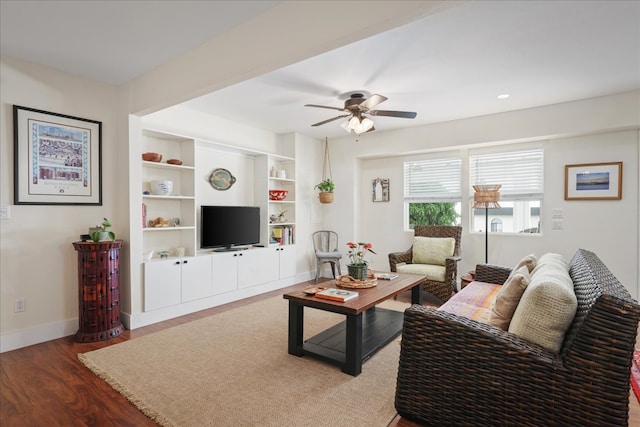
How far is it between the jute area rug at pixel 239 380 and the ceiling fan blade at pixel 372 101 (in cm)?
220

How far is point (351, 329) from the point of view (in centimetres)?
→ 247

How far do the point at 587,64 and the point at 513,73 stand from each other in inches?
22.7

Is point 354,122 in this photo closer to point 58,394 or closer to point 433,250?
point 433,250

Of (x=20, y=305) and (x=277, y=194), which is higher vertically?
(x=277, y=194)

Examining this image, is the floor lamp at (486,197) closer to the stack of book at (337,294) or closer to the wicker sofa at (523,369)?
the wicker sofa at (523,369)

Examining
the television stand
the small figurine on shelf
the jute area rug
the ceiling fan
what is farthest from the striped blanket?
the small figurine on shelf

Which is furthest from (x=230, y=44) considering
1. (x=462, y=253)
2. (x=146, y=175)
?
(x=462, y=253)

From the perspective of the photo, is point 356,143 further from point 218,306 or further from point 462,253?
point 218,306

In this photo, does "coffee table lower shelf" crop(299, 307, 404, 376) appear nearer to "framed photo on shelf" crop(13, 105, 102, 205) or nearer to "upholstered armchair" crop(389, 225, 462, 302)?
"upholstered armchair" crop(389, 225, 462, 302)

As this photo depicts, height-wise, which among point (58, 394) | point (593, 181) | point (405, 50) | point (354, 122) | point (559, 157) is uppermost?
point (405, 50)

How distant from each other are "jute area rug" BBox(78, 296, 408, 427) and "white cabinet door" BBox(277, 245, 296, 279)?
1.90 metres

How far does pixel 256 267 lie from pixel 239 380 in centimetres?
250

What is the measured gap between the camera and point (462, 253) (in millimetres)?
4996

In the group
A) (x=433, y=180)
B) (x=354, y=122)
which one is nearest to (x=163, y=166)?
(x=354, y=122)
